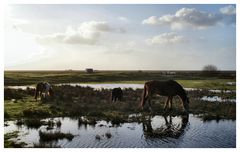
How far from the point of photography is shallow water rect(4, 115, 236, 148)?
7.93m

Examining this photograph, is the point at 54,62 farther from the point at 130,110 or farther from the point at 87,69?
the point at 130,110

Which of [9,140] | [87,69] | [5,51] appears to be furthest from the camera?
[87,69]

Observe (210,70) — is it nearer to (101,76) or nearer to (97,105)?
(101,76)

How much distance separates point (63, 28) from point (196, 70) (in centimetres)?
421

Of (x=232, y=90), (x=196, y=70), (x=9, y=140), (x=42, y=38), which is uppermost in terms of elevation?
(x=42, y=38)

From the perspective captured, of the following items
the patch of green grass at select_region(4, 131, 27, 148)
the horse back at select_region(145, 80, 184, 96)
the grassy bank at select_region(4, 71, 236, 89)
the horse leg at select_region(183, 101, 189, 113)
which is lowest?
the patch of green grass at select_region(4, 131, 27, 148)

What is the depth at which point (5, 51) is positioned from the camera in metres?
9.06

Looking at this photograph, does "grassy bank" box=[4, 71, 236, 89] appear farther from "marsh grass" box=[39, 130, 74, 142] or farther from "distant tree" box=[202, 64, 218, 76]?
"marsh grass" box=[39, 130, 74, 142]

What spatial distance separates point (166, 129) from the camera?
8703mm

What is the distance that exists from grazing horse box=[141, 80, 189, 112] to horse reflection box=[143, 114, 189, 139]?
2.94 ft

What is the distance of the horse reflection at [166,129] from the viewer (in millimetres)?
8328

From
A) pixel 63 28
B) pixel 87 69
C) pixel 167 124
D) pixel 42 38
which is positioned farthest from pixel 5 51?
pixel 167 124

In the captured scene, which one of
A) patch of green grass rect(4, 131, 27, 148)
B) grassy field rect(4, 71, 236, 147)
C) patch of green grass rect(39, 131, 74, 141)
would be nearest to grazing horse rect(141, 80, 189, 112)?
grassy field rect(4, 71, 236, 147)

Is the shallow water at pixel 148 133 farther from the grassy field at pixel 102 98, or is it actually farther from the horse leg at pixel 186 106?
the horse leg at pixel 186 106
